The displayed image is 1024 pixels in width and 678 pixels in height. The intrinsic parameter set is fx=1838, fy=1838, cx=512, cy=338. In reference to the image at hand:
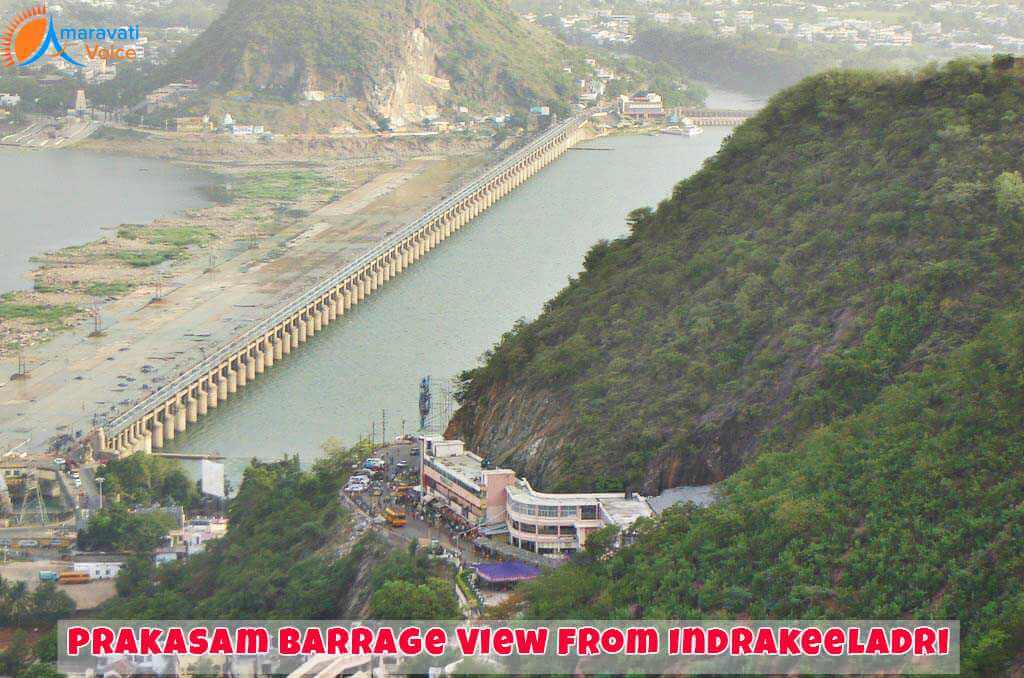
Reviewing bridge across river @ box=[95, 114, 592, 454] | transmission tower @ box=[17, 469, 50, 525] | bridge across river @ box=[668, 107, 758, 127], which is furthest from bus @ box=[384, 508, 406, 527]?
bridge across river @ box=[668, 107, 758, 127]

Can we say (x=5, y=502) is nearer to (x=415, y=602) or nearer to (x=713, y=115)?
(x=415, y=602)

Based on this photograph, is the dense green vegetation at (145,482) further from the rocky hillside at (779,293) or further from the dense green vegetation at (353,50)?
the dense green vegetation at (353,50)

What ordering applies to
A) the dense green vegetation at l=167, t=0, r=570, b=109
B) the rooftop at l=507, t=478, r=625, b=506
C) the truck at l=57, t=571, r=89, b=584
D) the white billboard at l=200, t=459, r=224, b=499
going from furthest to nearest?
the dense green vegetation at l=167, t=0, r=570, b=109 → the white billboard at l=200, t=459, r=224, b=499 → the truck at l=57, t=571, r=89, b=584 → the rooftop at l=507, t=478, r=625, b=506

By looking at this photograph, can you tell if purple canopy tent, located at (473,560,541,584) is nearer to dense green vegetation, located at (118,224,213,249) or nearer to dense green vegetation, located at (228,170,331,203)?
dense green vegetation, located at (118,224,213,249)

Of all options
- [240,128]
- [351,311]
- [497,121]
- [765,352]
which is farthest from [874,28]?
[765,352]

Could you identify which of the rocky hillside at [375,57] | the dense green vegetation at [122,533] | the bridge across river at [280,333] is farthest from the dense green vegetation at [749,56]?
the dense green vegetation at [122,533]

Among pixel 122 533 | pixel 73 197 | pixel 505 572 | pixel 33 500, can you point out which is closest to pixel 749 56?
pixel 73 197
